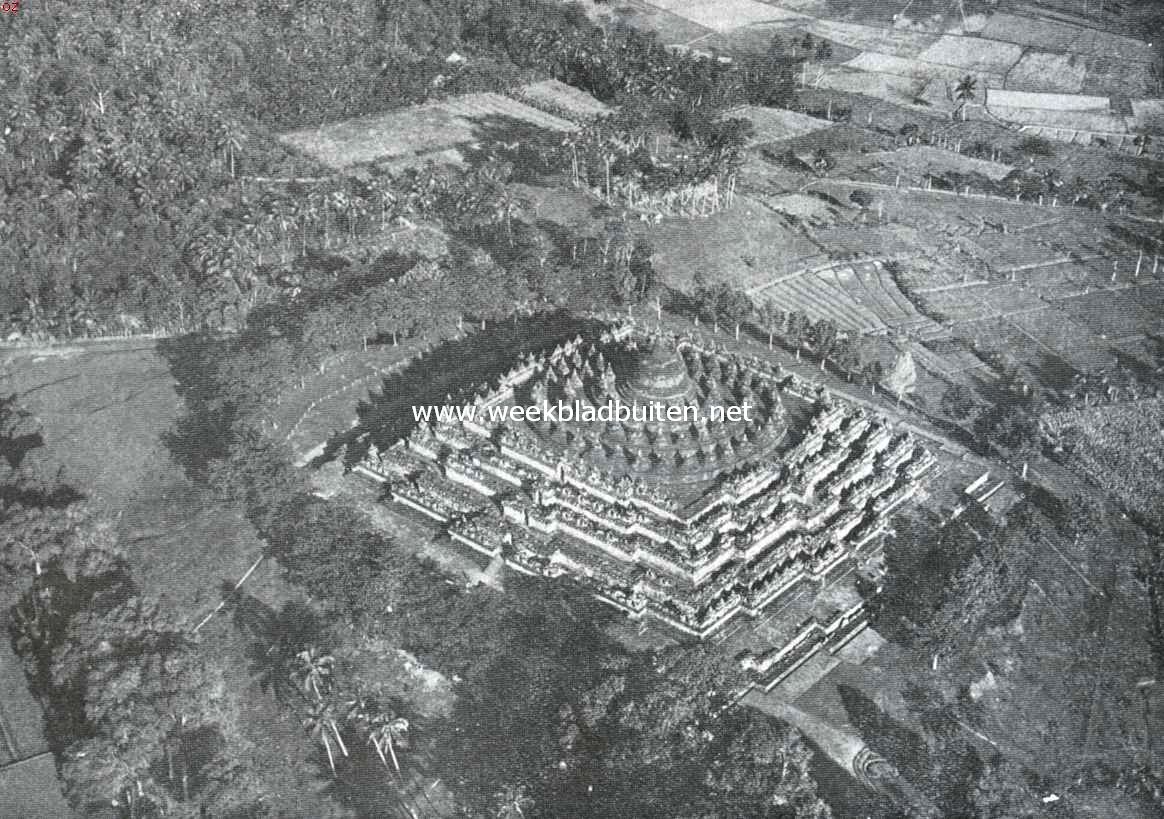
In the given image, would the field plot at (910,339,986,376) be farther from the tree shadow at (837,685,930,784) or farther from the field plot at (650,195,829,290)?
the tree shadow at (837,685,930,784)

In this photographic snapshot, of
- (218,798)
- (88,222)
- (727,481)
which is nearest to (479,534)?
(727,481)

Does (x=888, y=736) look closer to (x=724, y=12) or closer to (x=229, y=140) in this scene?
(x=229, y=140)

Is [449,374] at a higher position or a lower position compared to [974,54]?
lower

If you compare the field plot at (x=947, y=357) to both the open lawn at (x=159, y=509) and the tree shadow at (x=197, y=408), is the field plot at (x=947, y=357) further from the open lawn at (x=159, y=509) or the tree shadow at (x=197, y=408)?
the tree shadow at (x=197, y=408)

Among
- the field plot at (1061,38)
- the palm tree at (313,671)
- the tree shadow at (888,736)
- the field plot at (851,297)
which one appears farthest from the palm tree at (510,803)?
the field plot at (1061,38)

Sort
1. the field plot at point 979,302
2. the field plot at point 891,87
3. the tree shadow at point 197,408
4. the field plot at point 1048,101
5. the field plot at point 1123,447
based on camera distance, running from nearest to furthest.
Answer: the field plot at point 1123,447, the tree shadow at point 197,408, the field plot at point 979,302, the field plot at point 1048,101, the field plot at point 891,87

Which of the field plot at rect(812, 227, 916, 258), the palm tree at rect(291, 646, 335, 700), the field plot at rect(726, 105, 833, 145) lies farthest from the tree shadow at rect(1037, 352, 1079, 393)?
the palm tree at rect(291, 646, 335, 700)

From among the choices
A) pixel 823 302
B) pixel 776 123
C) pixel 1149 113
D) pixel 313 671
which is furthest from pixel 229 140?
pixel 1149 113
